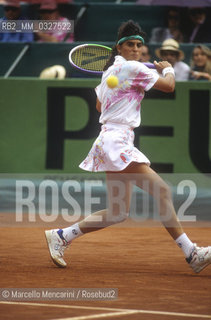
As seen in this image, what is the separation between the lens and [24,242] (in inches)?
295

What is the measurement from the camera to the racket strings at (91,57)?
20.9ft

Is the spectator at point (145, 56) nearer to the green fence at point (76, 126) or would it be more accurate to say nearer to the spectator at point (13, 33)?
the green fence at point (76, 126)

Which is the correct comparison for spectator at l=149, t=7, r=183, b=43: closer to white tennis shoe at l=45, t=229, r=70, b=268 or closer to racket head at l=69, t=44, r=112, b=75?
racket head at l=69, t=44, r=112, b=75

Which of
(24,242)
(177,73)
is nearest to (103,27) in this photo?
(177,73)

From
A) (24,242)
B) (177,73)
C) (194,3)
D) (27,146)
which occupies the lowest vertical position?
(24,242)

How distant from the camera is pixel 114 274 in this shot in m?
5.78

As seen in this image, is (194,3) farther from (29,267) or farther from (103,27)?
(29,267)

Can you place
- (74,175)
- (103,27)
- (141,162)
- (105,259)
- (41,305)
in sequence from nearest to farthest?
1. (41,305)
2. (141,162)
3. (105,259)
4. (74,175)
5. (103,27)

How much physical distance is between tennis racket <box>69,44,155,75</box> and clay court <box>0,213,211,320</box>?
1.57 m

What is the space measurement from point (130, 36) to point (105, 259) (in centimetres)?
189

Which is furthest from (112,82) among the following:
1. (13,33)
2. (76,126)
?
(13,33)

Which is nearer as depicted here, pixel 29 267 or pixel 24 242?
pixel 29 267

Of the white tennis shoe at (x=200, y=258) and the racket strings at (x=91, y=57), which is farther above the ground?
the racket strings at (x=91, y=57)

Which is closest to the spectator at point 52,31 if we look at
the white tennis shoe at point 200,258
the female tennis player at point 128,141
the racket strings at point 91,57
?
the racket strings at point 91,57
